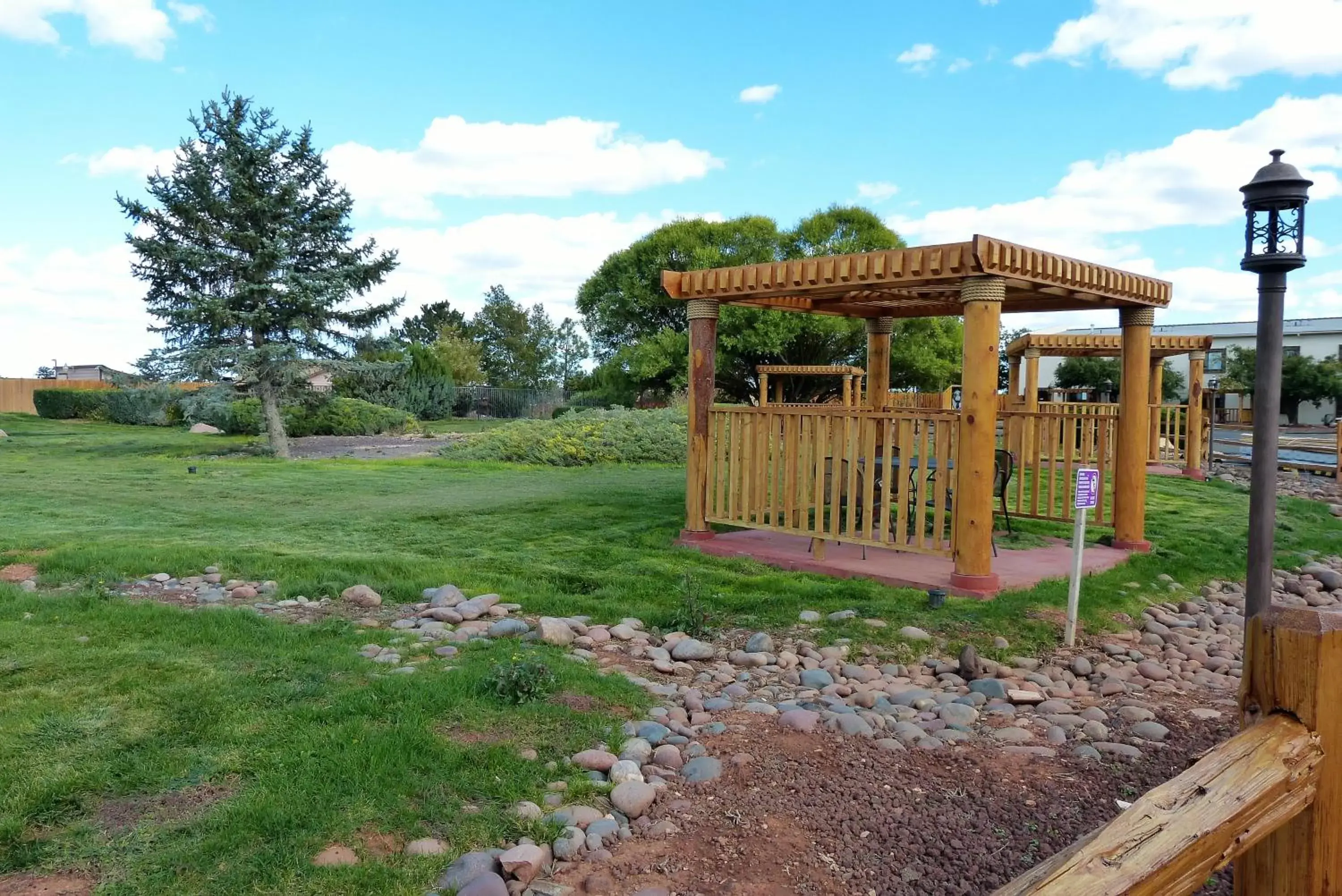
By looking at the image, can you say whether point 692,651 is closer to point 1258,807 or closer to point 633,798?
point 633,798

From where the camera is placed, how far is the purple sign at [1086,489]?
5.21 m

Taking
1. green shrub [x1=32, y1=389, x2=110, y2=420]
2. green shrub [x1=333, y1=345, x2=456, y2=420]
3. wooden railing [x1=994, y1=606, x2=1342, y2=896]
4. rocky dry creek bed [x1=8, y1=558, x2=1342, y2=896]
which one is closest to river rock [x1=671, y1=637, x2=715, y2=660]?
rocky dry creek bed [x1=8, y1=558, x2=1342, y2=896]

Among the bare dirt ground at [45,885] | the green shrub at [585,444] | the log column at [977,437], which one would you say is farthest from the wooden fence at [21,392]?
the bare dirt ground at [45,885]

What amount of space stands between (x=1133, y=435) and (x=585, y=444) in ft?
33.6

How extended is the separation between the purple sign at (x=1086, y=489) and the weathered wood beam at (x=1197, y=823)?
345 centimetres

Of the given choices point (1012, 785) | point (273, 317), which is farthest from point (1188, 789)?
point (273, 317)

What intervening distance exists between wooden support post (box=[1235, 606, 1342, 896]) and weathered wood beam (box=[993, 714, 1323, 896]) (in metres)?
0.04

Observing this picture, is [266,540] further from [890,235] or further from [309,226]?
[890,235]

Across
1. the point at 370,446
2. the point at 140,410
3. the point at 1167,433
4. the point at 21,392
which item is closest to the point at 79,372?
the point at 21,392

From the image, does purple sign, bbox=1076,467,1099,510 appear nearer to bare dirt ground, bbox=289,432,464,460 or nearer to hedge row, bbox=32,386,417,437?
bare dirt ground, bbox=289,432,464,460

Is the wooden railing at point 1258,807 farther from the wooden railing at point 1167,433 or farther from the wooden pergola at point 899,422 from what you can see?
the wooden railing at point 1167,433

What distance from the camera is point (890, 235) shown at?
25453 mm

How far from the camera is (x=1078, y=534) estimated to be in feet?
17.5

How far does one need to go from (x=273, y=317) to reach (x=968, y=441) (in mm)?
15246
